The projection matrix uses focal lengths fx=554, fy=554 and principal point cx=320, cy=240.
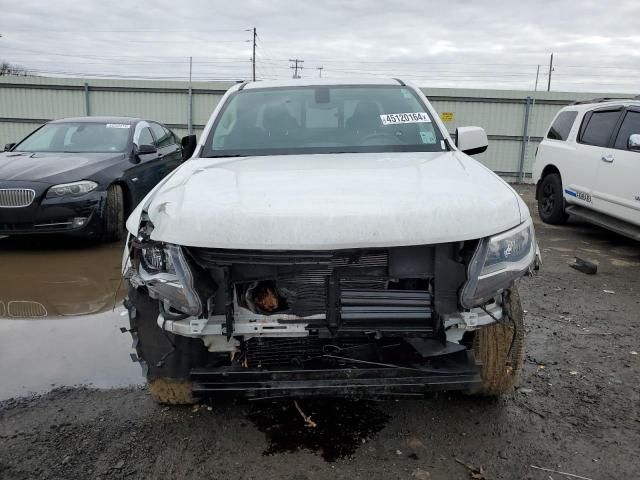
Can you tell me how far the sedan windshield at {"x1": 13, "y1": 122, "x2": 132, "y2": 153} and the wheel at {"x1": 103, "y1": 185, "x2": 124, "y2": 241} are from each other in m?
0.85

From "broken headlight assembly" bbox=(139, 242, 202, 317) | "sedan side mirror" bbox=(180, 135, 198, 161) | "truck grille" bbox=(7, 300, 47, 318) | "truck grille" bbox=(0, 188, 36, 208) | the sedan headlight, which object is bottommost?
"truck grille" bbox=(7, 300, 47, 318)

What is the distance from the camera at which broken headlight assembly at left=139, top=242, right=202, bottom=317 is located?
7.29ft

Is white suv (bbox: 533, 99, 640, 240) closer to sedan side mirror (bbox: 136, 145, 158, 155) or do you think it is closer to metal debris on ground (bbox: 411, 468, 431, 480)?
metal debris on ground (bbox: 411, 468, 431, 480)

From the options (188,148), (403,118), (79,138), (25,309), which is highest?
(403,118)

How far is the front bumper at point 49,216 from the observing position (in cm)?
592

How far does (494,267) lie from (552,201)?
6816 millimetres

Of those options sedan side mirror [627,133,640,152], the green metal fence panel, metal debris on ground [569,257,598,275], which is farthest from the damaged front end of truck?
→ the green metal fence panel

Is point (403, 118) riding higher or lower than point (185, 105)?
lower

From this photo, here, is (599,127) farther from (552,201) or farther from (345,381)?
(345,381)

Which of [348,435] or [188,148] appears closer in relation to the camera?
[348,435]

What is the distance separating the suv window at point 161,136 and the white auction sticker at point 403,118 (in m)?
5.25

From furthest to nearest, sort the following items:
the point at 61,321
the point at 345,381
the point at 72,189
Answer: the point at 72,189 → the point at 61,321 → the point at 345,381

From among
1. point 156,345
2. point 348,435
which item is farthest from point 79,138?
point 348,435

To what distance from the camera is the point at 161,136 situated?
862 cm
